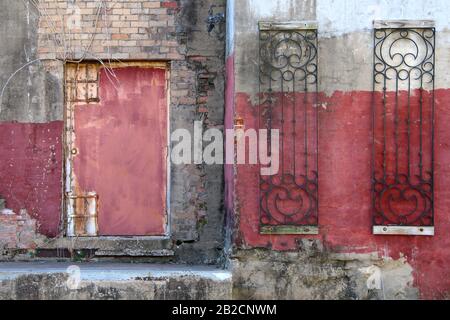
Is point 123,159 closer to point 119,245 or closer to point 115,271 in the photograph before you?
point 119,245

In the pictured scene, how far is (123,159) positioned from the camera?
25.6 feet

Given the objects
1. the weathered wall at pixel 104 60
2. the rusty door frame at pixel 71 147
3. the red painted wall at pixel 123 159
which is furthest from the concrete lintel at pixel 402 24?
the red painted wall at pixel 123 159

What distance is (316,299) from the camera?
6793 millimetres

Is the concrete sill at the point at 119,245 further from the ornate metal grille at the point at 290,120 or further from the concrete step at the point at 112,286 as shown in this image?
the ornate metal grille at the point at 290,120

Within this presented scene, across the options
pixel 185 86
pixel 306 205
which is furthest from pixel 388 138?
pixel 185 86

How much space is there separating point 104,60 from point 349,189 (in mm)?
2992

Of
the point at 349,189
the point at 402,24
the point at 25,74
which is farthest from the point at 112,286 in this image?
the point at 402,24

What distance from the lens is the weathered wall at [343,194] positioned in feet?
22.3

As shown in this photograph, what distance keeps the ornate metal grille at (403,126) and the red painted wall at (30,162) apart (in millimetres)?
3362

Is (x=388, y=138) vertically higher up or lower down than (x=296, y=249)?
higher up

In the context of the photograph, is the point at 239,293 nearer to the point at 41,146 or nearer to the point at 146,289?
the point at 146,289

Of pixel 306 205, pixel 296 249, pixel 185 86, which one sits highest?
pixel 185 86

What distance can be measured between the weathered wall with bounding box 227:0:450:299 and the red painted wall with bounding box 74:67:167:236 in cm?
129

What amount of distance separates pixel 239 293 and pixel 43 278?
1.85m
